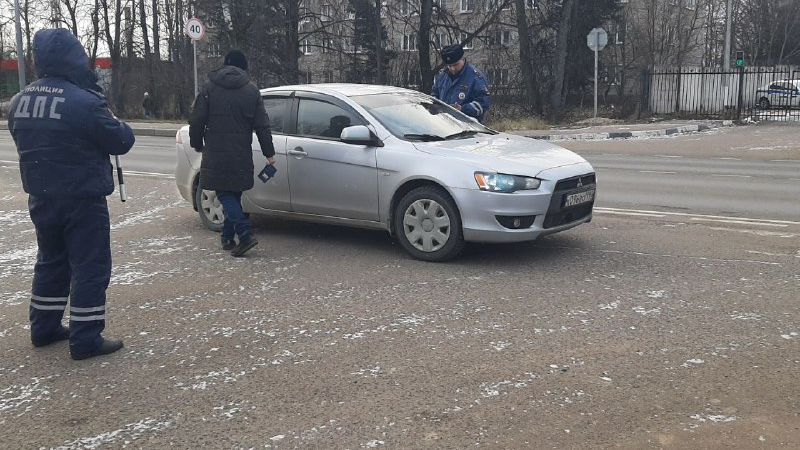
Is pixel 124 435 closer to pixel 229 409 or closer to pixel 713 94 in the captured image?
pixel 229 409

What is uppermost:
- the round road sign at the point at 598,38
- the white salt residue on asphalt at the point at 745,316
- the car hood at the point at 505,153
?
the round road sign at the point at 598,38

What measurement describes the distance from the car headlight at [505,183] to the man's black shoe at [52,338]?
10.9ft

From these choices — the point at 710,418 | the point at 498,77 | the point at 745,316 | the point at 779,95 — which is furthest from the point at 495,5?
the point at 710,418

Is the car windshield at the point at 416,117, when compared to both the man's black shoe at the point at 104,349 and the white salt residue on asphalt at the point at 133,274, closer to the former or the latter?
the white salt residue on asphalt at the point at 133,274

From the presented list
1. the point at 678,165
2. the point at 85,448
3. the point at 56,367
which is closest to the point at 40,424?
the point at 85,448

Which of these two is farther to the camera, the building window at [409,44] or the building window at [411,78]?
the building window at [409,44]

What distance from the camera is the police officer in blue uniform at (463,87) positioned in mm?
9531

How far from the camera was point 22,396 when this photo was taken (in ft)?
13.6

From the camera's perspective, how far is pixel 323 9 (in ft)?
119

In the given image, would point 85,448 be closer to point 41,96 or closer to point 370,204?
point 41,96

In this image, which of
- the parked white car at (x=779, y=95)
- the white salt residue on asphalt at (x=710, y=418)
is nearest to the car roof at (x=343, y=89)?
the white salt residue on asphalt at (x=710, y=418)

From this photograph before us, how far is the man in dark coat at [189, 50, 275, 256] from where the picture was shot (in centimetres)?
693

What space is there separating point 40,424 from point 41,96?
→ 1816mm

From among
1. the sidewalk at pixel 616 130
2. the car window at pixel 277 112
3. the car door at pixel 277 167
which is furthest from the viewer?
the sidewalk at pixel 616 130
